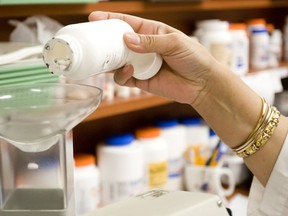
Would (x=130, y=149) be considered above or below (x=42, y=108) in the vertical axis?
below

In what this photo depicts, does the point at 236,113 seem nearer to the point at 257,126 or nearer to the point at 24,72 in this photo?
the point at 257,126

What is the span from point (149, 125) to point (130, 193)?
37cm

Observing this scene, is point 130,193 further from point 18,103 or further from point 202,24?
point 18,103

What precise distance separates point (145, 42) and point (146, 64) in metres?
0.09

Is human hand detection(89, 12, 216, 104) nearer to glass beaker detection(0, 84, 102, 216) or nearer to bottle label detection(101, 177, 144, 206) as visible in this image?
glass beaker detection(0, 84, 102, 216)

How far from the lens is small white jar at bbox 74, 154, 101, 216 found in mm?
1278

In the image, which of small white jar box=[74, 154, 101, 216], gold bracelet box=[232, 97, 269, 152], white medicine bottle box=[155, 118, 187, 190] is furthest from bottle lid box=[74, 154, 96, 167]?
gold bracelet box=[232, 97, 269, 152]

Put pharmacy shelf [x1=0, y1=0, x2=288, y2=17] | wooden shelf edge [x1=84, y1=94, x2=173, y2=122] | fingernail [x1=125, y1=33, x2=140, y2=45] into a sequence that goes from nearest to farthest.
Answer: fingernail [x1=125, y1=33, x2=140, y2=45], pharmacy shelf [x1=0, y1=0, x2=288, y2=17], wooden shelf edge [x1=84, y1=94, x2=173, y2=122]

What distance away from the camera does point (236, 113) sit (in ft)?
3.11

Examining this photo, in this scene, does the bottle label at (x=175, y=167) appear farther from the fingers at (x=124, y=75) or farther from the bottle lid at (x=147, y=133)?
the fingers at (x=124, y=75)

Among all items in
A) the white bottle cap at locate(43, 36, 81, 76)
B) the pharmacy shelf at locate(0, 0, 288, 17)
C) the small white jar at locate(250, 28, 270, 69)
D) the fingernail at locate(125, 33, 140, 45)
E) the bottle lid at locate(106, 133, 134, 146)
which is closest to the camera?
the white bottle cap at locate(43, 36, 81, 76)

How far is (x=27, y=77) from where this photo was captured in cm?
89

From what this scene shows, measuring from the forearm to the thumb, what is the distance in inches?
8.0

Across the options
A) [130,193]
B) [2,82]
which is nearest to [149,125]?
[130,193]
